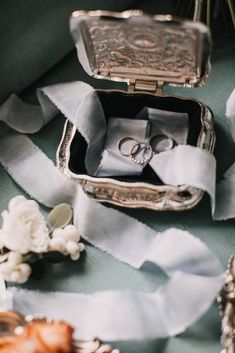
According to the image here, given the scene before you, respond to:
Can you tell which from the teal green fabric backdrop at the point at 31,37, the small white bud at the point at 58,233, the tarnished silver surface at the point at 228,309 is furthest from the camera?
the teal green fabric backdrop at the point at 31,37

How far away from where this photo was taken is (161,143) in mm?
1025

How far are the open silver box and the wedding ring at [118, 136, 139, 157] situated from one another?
41 millimetres

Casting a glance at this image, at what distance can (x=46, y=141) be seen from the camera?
1.04 meters

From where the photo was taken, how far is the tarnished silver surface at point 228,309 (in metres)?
0.80

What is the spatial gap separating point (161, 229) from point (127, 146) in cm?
A: 16

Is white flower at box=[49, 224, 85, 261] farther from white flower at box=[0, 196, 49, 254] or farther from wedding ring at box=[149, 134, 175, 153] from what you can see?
wedding ring at box=[149, 134, 175, 153]

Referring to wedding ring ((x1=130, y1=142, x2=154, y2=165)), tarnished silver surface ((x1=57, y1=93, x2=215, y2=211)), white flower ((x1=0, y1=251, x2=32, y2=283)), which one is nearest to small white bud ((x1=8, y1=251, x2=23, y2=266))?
white flower ((x1=0, y1=251, x2=32, y2=283))

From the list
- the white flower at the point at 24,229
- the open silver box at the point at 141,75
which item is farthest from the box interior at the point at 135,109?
the white flower at the point at 24,229

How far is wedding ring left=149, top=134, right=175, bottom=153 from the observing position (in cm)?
101

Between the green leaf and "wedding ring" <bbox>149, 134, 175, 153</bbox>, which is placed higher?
the green leaf

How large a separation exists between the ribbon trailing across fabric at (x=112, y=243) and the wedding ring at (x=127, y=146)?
44 millimetres

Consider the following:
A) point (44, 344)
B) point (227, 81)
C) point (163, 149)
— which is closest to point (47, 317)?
point (44, 344)

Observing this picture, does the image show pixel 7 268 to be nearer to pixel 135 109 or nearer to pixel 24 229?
pixel 24 229

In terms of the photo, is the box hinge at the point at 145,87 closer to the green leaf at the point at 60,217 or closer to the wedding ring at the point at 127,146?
the wedding ring at the point at 127,146
